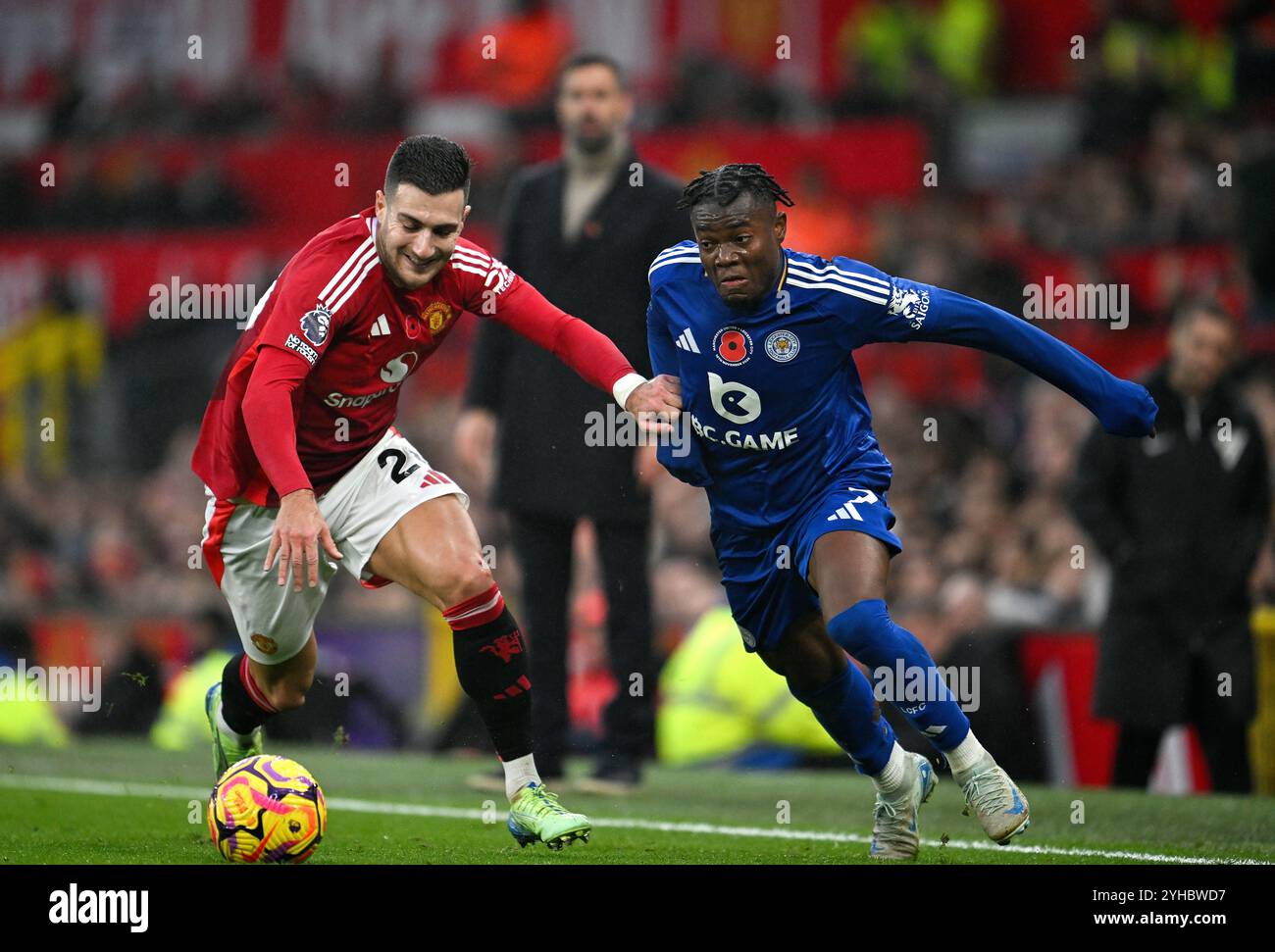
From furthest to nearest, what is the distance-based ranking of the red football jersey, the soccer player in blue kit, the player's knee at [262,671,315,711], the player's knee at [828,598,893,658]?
the player's knee at [262,671,315,711], the red football jersey, the soccer player in blue kit, the player's knee at [828,598,893,658]

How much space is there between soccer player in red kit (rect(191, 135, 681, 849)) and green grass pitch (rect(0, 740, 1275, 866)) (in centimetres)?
56

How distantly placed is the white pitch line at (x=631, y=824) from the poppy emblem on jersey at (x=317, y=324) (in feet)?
6.68

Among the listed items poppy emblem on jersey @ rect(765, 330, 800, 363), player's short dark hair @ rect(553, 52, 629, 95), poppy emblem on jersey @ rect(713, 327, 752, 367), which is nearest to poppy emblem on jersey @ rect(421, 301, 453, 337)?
→ poppy emblem on jersey @ rect(713, 327, 752, 367)

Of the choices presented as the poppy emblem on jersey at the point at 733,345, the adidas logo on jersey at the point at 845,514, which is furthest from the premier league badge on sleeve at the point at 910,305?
the adidas logo on jersey at the point at 845,514

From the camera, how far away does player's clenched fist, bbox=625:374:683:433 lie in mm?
5422

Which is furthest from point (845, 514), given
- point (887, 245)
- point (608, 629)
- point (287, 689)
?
point (887, 245)

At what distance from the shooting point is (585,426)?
24.4 ft

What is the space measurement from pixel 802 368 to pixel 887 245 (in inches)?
332

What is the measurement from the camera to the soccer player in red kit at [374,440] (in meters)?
5.39

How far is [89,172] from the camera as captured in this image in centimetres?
1702

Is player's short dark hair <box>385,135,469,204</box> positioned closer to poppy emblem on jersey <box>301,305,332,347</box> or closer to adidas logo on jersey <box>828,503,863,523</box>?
poppy emblem on jersey <box>301,305,332,347</box>

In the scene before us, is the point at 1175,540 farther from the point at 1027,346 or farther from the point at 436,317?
the point at 436,317

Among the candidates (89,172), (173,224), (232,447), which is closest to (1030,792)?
(232,447)

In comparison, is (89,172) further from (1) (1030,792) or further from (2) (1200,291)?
(1) (1030,792)
